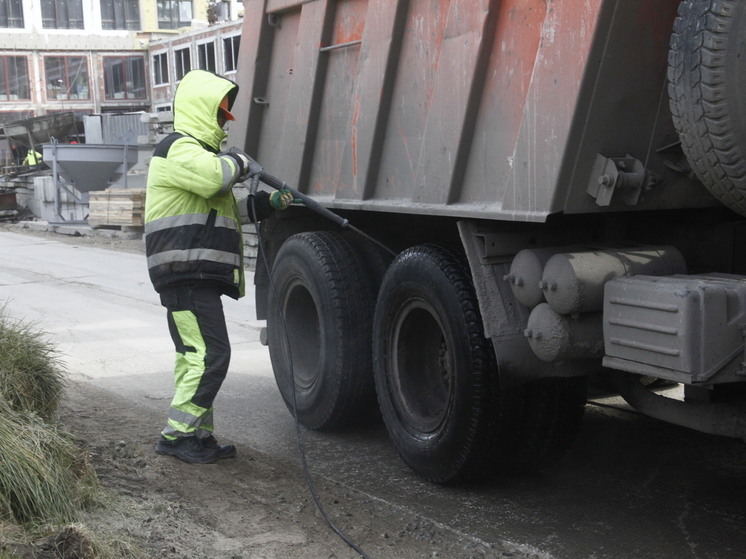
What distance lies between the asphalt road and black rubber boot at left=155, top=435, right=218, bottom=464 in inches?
15.5

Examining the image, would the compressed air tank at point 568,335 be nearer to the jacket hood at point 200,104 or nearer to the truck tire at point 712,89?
the truck tire at point 712,89

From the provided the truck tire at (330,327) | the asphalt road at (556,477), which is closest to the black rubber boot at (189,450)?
the asphalt road at (556,477)

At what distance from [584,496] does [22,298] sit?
27.9ft

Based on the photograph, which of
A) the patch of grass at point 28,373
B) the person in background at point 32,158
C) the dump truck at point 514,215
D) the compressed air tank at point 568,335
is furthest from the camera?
the person in background at point 32,158

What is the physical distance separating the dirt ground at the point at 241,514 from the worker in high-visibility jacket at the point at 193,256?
24cm

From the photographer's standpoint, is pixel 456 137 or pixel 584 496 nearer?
pixel 456 137

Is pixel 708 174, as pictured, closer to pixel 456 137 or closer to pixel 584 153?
pixel 584 153

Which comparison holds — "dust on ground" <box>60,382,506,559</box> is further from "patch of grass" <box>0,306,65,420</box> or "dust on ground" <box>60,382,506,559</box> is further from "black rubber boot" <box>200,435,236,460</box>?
"patch of grass" <box>0,306,65,420</box>

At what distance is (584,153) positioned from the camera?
3719 millimetres

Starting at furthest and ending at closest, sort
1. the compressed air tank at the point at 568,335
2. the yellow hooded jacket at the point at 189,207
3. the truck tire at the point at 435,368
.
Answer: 1. the yellow hooded jacket at the point at 189,207
2. the truck tire at the point at 435,368
3. the compressed air tank at the point at 568,335

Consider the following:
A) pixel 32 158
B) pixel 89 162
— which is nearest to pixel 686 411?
pixel 89 162

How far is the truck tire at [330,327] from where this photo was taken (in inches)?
222

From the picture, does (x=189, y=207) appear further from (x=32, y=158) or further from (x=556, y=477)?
(x=32, y=158)

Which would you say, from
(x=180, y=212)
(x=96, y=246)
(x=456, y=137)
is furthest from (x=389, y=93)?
(x=96, y=246)
